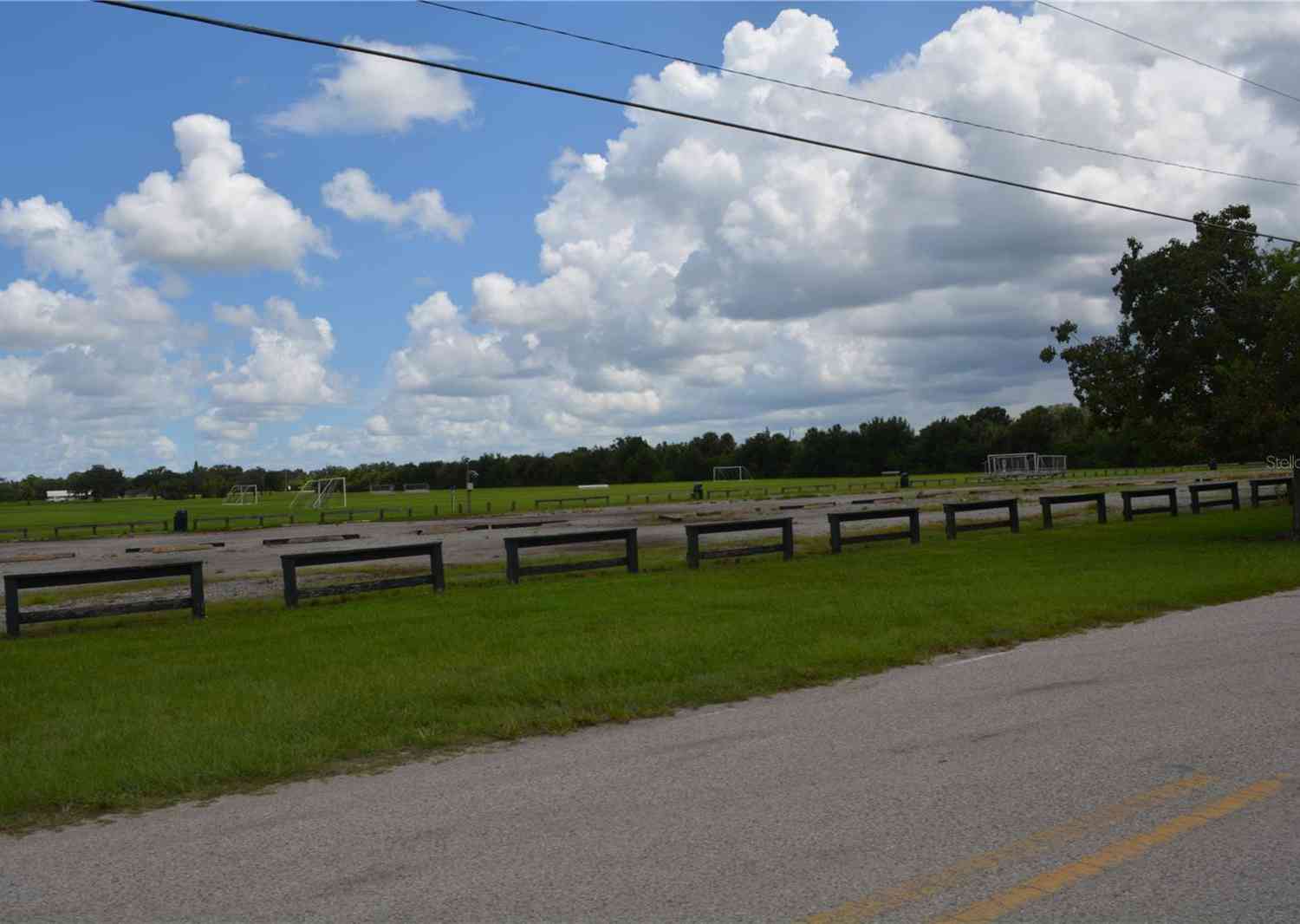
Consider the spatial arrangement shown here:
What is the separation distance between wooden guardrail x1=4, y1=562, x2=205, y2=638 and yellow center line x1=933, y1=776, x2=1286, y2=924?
42.4 ft

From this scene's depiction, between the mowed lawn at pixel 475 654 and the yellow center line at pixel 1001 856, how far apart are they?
397cm

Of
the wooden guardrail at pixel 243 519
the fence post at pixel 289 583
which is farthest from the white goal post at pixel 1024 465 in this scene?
the fence post at pixel 289 583

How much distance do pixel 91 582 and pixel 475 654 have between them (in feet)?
24.9

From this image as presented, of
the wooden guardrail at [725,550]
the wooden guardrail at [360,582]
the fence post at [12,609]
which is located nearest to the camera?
the fence post at [12,609]

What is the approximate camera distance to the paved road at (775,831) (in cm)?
465

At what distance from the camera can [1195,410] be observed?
24.2 meters

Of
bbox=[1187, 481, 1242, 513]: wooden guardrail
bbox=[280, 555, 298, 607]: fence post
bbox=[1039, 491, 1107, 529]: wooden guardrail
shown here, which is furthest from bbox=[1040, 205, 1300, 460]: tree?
bbox=[280, 555, 298, 607]: fence post

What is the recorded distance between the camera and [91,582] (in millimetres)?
15398

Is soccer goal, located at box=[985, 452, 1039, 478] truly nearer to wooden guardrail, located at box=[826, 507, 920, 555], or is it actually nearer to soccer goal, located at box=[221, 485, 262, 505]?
wooden guardrail, located at box=[826, 507, 920, 555]

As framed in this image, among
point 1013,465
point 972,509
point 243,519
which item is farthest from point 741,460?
point 972,509

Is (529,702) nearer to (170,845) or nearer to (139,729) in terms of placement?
(139,729)

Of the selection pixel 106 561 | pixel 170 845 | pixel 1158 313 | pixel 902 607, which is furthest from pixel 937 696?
pixel 106 561

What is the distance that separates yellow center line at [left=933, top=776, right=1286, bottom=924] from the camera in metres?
4.47

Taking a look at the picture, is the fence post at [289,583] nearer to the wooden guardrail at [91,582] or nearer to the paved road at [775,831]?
the wooden guardrail at [91,582]
